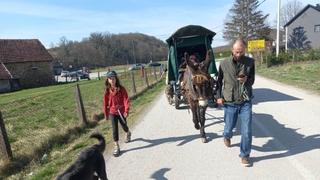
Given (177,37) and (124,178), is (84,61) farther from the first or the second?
(124,178)

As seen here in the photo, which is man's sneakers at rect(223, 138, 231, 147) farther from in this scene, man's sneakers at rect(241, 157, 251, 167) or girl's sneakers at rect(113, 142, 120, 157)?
girl's sneakers at rect(113, 142, 120, 157)

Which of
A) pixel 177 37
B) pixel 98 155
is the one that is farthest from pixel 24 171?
pixel 177 37

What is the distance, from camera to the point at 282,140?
873cm

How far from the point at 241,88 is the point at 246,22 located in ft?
234

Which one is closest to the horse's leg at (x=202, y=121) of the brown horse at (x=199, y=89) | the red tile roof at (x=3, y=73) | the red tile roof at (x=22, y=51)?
the brown horse at (x=199, y=89)

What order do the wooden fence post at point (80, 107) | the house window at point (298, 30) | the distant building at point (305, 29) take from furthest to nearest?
the house window at point (298, 30), the distant building at point (305, 29), the wooden fence post at point (80, 107)

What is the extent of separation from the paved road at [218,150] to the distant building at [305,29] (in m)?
62.9

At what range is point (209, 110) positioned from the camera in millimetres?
14203

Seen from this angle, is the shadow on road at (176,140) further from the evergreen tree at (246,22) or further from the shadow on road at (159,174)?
the evergreen tree at (246,22)

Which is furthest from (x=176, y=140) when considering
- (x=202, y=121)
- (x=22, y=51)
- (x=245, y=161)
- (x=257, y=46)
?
(x=22, y=51)

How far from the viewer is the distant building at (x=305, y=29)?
7125cm

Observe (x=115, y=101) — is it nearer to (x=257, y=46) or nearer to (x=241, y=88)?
(x=241, y=88)

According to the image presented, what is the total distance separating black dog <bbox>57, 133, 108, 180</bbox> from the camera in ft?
17.0

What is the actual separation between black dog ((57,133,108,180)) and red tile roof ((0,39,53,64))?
6115 centimetres
